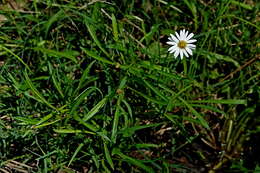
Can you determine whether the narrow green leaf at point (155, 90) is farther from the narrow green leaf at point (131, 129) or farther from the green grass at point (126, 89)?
the narrow green leaf at point (131, 129)

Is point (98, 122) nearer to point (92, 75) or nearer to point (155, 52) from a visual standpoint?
point (92, 75)

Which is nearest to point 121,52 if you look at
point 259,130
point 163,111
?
point 163,111

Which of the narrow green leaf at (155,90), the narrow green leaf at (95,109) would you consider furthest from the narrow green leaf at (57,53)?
the narrow green leaf at (155,90)

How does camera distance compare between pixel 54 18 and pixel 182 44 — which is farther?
pixel 54 18

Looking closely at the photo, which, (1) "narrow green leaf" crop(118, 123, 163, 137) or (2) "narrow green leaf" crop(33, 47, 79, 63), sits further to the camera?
(2) "narrow green leaf" crop(33, 47, 79, 63)

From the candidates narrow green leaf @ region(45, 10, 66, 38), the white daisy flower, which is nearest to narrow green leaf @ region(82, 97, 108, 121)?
the white daisy flower

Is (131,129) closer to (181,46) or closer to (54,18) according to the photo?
(181,46)

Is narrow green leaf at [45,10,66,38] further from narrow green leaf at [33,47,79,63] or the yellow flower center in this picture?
the yellow flower center

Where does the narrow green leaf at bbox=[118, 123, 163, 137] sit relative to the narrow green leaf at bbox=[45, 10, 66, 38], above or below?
below

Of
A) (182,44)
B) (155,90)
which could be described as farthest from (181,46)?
(155,90)
